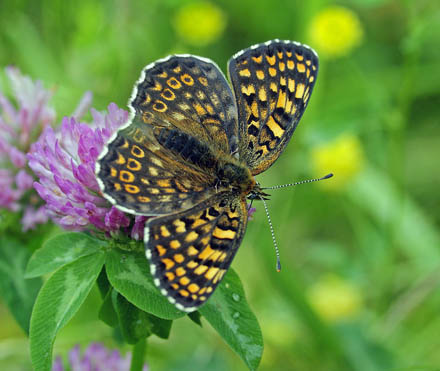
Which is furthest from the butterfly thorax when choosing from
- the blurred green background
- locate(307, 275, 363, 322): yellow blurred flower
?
locate(307, 275, 363, 322): yellow blurred flower

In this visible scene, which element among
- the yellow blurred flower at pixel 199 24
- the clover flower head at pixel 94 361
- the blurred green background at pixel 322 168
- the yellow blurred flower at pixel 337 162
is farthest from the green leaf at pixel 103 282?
the yellow blurred flower at pixel 199 24

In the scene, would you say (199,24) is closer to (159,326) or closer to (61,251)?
(61,251)

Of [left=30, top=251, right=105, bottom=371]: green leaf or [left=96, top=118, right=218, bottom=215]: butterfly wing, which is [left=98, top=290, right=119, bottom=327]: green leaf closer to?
[left=30, top=251, right=105, bottom=371]: green leaf

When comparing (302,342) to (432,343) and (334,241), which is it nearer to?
(432,343)

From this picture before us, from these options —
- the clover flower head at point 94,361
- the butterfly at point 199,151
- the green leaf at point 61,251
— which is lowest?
the clover flower head at point 94,361

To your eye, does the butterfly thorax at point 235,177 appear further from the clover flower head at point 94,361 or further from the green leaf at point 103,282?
the clover flower head at point 94,361

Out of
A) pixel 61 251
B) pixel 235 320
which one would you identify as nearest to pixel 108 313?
pixel 61 251
